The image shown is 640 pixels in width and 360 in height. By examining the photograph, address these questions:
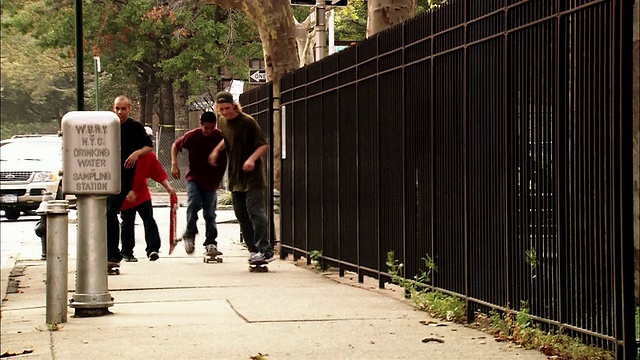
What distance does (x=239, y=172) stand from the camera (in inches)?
534

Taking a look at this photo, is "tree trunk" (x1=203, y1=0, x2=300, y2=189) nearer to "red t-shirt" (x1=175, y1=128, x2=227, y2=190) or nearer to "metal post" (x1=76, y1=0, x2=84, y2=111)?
"metal post" (x1=76, y1=0, x2=84, y2=111)

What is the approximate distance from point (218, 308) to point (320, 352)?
2.50 metres

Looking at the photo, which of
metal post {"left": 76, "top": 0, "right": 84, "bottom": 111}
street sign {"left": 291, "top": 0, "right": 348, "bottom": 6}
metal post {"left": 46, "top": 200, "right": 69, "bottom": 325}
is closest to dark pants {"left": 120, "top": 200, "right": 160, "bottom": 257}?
metal post {"left": 76, "top": 0, "right": 84, "bottom": 111}

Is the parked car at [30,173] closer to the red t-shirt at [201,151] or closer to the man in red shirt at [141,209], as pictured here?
the red t-shirt at [201,151]

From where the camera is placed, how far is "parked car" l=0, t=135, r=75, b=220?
27.0 metres

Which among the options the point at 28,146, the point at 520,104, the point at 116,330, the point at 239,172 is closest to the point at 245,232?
the point at 239,172

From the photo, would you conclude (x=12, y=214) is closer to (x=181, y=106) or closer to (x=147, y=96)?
(x=181, y=106)

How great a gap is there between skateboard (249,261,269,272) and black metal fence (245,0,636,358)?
92 cm

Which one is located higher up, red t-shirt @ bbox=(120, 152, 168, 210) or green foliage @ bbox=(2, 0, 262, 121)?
green foliage @ bbox=(2, 0, 262, 121)

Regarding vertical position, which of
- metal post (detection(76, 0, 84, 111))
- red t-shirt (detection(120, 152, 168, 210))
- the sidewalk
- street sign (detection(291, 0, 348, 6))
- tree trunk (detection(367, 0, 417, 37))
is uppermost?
street sign (detection(291, 0, 348, 6))

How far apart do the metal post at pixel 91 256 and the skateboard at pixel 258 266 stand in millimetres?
4252

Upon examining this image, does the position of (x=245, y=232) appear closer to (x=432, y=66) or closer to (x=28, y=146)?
(x=432, y=66)

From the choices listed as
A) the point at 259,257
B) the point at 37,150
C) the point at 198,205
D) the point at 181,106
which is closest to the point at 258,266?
the point at 259,257

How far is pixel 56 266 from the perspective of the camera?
8688 millimetres
